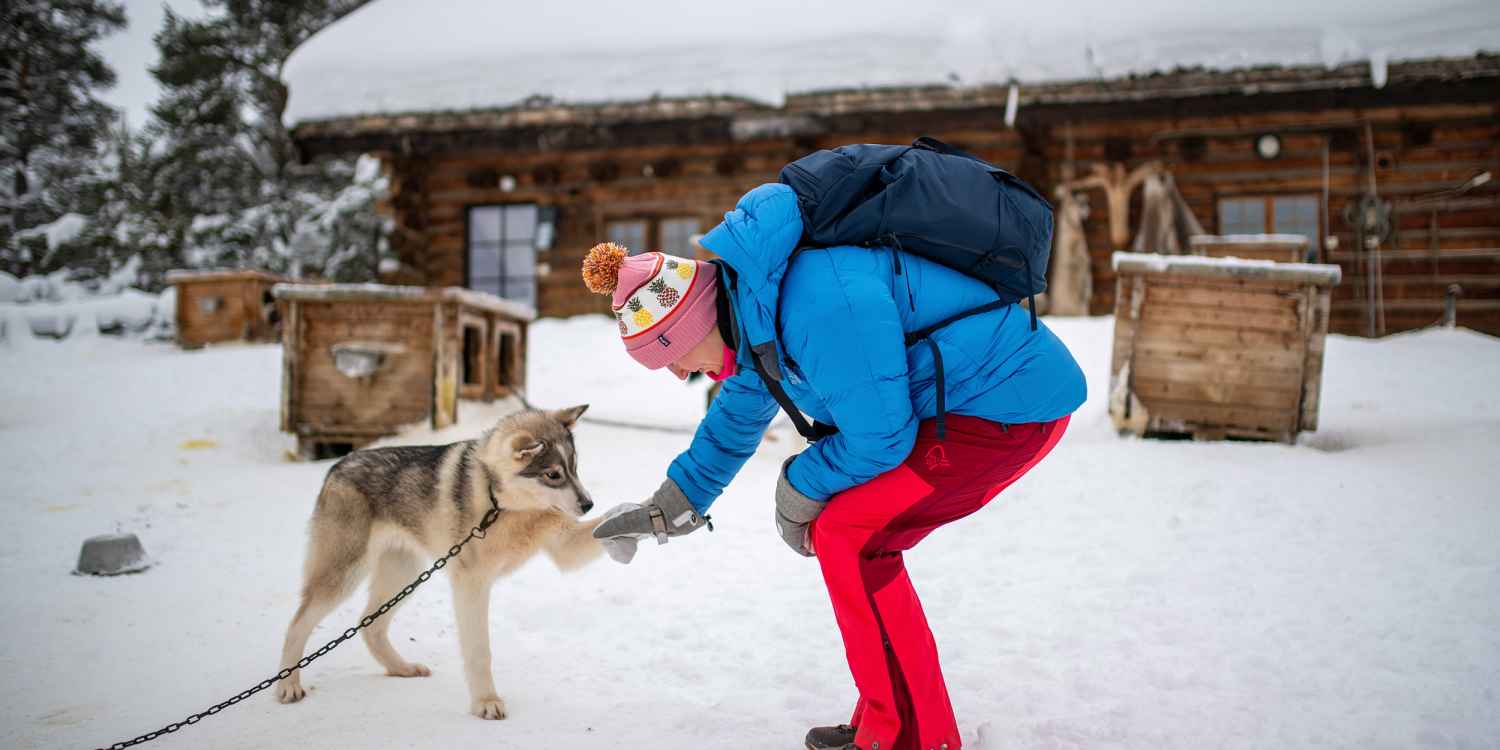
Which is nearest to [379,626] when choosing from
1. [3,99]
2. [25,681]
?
[25,681]

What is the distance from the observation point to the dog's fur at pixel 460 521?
3295 mm

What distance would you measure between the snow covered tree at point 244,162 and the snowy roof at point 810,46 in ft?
27.1

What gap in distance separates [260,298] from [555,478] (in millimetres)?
11689

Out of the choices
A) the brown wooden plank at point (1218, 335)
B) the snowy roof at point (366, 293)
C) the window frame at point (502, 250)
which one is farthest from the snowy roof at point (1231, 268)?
the window frame at point (502, 250)

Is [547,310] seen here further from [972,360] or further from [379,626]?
[972,360]

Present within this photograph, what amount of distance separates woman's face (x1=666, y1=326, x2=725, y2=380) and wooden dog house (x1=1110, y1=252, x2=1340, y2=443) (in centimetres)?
489

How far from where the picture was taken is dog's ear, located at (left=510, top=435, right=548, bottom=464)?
10.7 ft

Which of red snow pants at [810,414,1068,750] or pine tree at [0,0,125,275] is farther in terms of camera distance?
pine tree at [0,0,125,275]

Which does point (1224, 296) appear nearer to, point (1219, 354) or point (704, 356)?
point (1219, 354)

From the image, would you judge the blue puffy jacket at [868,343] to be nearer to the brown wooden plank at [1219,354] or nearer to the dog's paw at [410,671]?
the dog's paw at [410,671]

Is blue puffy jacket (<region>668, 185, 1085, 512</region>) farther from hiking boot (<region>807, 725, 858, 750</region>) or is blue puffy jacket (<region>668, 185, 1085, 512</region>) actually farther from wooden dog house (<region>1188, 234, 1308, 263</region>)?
wooden dog house (<region>1188, 234, 1308, 263</region>)

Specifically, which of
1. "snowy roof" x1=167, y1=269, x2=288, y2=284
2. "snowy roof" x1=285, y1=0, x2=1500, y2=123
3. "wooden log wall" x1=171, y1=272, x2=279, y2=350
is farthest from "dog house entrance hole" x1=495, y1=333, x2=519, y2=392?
"snowy roof" x1=167, y1=269, x2=288, y2=284

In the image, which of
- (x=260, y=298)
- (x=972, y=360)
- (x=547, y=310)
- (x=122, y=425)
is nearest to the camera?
(x=972, y=360)

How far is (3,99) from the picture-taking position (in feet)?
59.3
